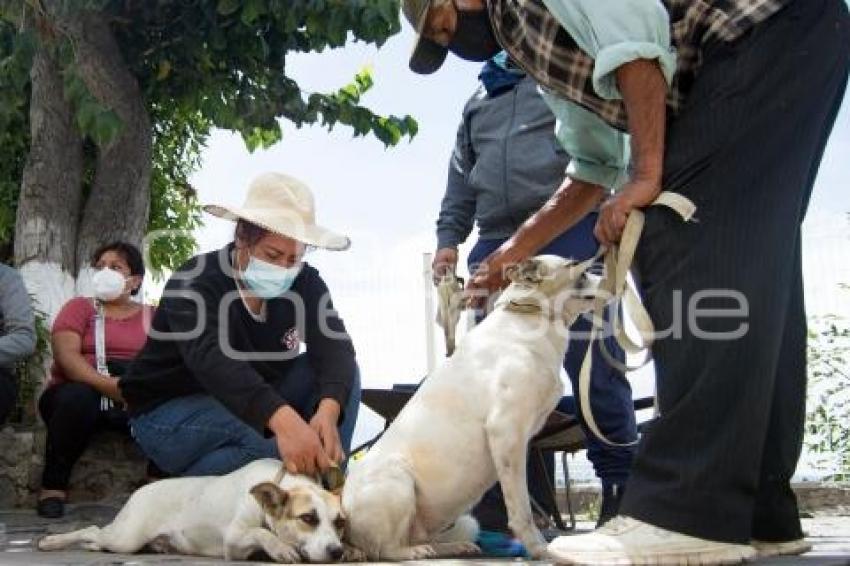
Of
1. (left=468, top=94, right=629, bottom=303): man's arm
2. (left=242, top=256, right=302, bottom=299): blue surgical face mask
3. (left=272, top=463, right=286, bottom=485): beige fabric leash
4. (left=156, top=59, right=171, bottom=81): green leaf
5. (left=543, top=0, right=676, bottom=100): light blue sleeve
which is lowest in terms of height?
(left=272, top=463, right=286, bottom=485): beige fabric leash

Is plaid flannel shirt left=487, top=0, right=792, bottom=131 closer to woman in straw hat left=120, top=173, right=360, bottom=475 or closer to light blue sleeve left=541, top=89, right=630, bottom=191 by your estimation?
light blue sleeve left=541, top=89, right=630, bottom=191

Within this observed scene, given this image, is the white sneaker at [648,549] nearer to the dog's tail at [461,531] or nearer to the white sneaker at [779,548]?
the white sneaker at [779,548]

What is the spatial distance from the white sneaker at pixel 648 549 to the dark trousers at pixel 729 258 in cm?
2

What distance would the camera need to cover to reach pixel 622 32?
8.00 feet

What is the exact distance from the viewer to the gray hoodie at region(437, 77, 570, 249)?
472 centimetres

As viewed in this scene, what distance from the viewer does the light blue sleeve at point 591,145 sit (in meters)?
3.06

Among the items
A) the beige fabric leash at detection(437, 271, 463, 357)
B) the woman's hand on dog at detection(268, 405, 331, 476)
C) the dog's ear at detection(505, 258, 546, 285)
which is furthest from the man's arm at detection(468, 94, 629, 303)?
the woman's hand on dog at detection(268, 405, 331, 476)

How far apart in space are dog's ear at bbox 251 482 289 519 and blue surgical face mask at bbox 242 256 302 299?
100cm

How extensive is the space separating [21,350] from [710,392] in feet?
14.1

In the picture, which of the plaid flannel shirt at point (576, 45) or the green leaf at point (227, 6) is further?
the green leaf at point (227, 6)

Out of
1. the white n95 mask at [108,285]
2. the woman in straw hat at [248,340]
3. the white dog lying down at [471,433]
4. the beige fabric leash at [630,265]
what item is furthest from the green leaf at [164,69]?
the beige fabric leash at [630,265]

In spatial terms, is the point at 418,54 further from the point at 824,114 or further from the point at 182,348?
the point at 182,348

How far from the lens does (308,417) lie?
4.40m

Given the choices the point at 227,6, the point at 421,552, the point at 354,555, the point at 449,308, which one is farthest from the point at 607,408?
the point at 227,6
